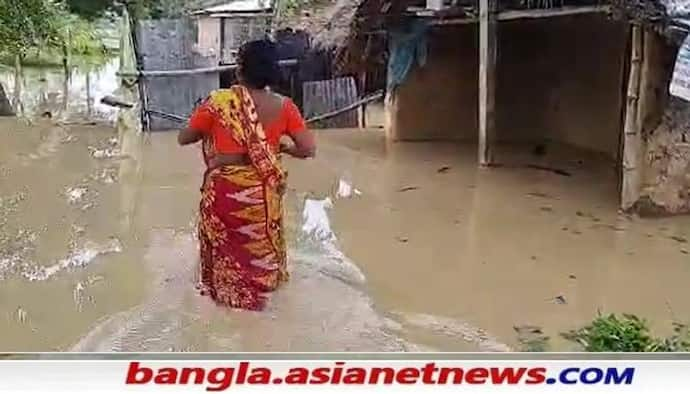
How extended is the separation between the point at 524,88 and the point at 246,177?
3.81m

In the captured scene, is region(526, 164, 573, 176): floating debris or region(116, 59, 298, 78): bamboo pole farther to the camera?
region(526, 164, 573, 176): floating debris

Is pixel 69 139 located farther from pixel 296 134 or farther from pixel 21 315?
pixel 296 134

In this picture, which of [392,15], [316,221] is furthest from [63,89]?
[392,15]

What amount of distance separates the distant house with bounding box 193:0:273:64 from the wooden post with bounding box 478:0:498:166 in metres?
2.60

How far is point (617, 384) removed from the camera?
151 centimetres

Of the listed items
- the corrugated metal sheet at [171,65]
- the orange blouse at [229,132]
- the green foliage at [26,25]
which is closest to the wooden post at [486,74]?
the corrugated metal sheet at [171,65]

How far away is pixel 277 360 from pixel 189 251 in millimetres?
1210

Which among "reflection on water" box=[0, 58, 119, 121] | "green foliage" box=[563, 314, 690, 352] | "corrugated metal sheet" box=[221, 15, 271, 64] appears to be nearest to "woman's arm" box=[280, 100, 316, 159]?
"corrugated metal sheet" box=[221, 15, 271, 64]

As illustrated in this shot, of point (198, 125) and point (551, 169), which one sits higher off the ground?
point (198, 125)

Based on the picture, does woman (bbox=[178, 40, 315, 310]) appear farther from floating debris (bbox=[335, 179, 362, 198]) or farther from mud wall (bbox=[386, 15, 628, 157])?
mud wall (bbox=[386, 15, 628, 157])

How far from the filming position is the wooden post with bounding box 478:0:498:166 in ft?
16.3

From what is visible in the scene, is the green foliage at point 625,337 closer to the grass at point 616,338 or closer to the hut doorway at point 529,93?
the grass at point 616,338

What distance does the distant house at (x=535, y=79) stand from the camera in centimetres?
383

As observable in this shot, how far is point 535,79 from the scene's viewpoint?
5742mm
